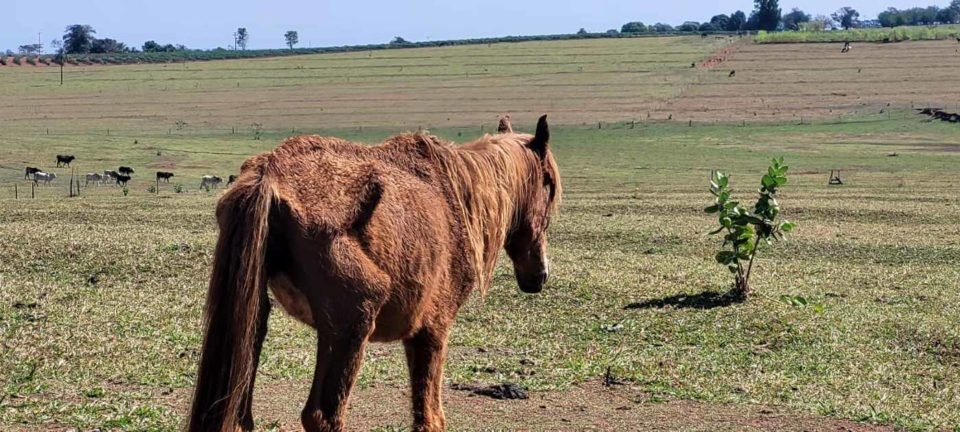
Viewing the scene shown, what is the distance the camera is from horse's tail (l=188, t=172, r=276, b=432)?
16.9ft

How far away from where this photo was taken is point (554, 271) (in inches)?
647

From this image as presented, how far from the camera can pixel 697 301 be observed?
571 inches

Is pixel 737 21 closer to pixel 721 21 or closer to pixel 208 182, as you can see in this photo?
pixel 721 21

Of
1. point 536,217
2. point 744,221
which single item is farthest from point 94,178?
point 536,217

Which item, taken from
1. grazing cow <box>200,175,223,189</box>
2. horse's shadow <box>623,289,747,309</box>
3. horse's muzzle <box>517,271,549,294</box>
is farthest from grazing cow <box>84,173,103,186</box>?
horse's muzzle <box>517,271,549,294</box>

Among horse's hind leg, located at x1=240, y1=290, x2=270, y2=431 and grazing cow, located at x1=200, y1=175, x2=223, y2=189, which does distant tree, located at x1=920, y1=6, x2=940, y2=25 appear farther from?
horse's hind leg, located at x1=240, y1=290, x2=270, y2=431

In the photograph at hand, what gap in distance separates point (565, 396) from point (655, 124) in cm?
6080

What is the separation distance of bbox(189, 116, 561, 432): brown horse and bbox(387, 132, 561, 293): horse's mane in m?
0.01

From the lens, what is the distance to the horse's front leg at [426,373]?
6.56 m

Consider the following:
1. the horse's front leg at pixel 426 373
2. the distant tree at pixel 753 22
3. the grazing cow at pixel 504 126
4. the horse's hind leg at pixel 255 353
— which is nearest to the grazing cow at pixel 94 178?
the grazing cow at pixel 504 126

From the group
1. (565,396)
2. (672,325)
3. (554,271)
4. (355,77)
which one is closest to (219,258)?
(565,396)

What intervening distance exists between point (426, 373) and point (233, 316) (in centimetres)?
180

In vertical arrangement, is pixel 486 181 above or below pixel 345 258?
above

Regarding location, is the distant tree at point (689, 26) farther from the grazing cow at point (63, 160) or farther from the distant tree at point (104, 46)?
the grazing cow at point (63, 160)
